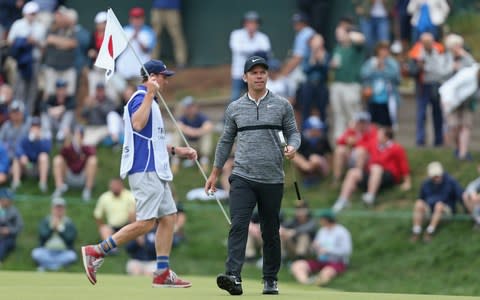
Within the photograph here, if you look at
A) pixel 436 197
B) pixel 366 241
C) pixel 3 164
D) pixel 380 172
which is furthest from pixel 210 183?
pixel 3 164

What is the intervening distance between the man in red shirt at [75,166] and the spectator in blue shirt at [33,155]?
8.3 inches

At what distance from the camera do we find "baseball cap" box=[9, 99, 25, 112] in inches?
969

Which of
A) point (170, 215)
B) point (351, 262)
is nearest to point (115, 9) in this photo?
point (351, 262)

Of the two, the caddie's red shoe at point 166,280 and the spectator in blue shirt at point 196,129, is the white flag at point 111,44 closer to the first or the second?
the caddie's red shoe at point 166,280

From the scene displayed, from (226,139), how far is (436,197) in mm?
9418

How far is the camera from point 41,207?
24.5 metres

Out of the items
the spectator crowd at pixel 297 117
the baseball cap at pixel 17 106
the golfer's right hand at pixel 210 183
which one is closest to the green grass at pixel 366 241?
the spectator crowd at pixel 297 117

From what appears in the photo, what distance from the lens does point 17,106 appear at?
80.9 feet

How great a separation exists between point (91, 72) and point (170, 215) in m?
13.6

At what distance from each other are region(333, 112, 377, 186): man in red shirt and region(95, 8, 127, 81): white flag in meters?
9.59

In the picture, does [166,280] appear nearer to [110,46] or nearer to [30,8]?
[110,46]

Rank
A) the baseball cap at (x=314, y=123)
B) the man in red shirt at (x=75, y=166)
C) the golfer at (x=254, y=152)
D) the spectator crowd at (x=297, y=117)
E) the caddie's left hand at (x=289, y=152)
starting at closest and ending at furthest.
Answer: the caddie's left hand at (x=289, y=152), the golfer at (x=254, y=152), the spectator crowd at (x=297, y=117), the baseball cap at (x=314, y=123), the man in red shirt at (x=75, y=166)

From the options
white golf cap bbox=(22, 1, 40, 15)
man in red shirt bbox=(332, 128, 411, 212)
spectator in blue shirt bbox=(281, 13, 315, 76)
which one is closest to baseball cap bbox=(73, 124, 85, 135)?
white golf cap bbox=(22, 1, 40, 15)

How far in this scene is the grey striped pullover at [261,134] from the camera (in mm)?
12297
